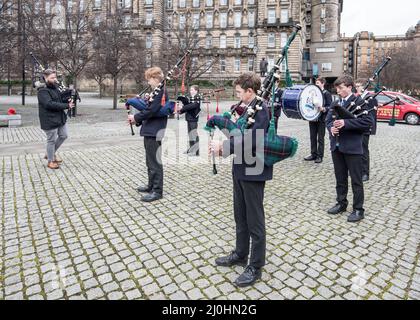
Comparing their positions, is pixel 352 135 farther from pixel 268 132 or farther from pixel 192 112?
pixel 192 112

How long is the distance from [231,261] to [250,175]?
1229mm

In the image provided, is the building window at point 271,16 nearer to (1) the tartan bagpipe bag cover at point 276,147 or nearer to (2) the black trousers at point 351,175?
(2) the black trousers at point 351,175

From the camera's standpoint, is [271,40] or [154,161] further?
[271,40]

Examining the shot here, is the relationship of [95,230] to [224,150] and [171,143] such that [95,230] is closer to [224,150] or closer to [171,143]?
[224,150]

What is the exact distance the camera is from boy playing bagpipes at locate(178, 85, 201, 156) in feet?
34.3

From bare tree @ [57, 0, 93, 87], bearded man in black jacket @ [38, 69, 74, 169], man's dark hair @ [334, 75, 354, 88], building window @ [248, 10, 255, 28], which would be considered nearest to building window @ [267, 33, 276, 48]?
building window @ [248, 10, 255, 28]

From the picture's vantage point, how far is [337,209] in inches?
240

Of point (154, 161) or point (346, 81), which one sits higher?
point (346, 81)

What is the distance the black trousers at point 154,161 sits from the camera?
658 cm

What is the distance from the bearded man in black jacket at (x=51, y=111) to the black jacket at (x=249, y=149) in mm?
6612

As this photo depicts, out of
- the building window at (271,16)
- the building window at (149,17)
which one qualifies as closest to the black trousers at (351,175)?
the building window at (271,16)

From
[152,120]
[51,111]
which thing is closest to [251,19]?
[51,111]

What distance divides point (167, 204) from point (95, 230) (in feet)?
5.05
